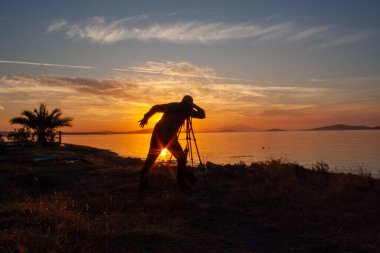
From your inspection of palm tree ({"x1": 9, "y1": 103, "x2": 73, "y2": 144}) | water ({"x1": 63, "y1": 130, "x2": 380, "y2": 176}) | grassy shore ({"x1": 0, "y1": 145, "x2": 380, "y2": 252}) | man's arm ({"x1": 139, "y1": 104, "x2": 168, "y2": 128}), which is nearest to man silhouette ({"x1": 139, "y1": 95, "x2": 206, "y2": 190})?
man's arm ({"x1": 139, "y1": 104, "x2": 168, "y2": 128})

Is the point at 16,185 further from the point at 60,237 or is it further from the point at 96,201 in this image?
the point at 60,237

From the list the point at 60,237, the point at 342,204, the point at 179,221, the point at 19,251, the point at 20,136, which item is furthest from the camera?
the point at 20,136

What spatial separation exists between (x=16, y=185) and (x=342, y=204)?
359 inches

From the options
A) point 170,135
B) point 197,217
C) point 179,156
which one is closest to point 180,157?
point 179,156

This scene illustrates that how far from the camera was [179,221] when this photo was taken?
712cm

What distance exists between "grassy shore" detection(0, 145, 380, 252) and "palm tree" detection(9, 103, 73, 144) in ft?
77.3

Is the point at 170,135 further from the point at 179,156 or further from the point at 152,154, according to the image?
the point at 152,154

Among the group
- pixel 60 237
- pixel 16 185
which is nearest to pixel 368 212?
pixel 60 237

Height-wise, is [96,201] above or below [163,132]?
below

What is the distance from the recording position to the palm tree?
34250 millimetres

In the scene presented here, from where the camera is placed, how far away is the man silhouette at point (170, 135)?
10.5 meters

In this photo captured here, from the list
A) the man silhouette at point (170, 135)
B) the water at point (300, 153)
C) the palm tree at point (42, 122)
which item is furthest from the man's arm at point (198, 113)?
the palm tree at point (42, 122)

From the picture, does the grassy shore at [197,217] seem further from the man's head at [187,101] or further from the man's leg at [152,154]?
the man's head at [187,101]

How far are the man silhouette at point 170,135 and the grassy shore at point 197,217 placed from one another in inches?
21.9
